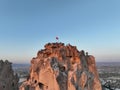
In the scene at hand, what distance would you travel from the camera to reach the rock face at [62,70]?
65.5 feet

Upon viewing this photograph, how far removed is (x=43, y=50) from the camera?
23156mm

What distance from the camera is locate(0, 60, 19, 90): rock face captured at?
24375mm

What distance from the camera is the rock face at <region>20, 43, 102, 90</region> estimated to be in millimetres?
19969

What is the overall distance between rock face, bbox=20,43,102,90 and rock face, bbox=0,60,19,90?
325 cm

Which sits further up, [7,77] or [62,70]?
[62,70]

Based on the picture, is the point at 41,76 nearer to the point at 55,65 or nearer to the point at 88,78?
the point at 55,65

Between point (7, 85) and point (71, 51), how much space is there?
726cm

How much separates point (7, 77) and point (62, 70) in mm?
6887

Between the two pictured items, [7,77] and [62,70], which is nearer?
[62,70]

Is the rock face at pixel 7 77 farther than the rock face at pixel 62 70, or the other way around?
the rock face at pixel 7 77

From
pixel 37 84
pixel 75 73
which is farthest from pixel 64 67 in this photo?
pixel 37 84

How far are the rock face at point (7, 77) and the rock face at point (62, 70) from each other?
325 centimetres

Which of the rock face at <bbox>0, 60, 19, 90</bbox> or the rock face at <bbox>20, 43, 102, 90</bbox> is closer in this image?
the rock face at <bbox>20, 43, 102, 90</bbox>

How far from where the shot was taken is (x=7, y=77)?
24969 millimetres
